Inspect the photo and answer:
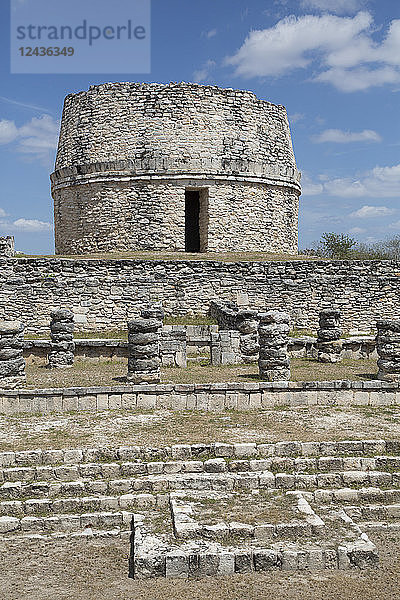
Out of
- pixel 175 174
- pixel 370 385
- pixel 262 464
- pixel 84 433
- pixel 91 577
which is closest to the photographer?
pixel 91 577

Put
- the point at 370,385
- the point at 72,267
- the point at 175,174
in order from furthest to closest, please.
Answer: the point at 175,174 → the point at 72,267 → the point at 370,385

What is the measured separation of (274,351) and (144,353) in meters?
2.47

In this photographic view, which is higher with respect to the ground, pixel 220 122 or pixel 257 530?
pixel 220 122

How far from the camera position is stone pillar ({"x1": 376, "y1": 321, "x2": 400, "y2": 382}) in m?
11.7

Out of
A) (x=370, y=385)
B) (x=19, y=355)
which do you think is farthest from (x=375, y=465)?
(x=19, y=355)

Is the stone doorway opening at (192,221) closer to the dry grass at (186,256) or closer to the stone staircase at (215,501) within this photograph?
the dry grass at (186,256)

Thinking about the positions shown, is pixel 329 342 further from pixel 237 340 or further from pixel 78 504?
pixel 78 504

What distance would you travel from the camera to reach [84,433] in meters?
8.45

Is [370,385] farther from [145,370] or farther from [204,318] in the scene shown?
[204,318]

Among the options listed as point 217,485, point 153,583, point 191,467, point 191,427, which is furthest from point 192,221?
point 153,583

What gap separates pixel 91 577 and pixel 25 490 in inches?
66.7

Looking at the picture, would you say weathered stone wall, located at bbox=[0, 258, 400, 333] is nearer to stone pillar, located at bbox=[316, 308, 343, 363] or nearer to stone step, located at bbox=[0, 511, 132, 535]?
stone pillar, located at bbox=[316, 308, 343, 363]

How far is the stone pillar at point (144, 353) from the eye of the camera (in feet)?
36.0

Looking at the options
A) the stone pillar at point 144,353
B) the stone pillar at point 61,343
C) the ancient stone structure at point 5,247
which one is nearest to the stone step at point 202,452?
the stone pillar at point 144,353
